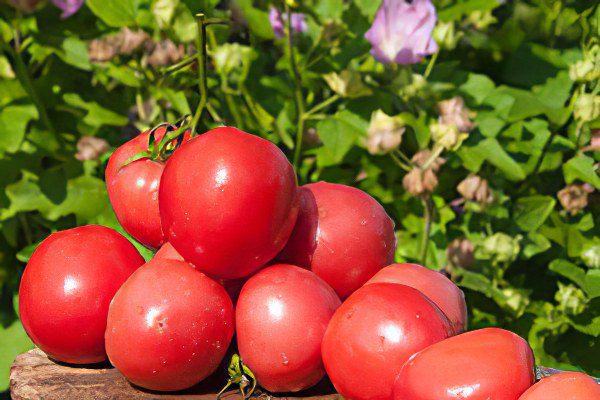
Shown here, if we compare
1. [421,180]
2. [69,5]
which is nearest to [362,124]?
[421,180]

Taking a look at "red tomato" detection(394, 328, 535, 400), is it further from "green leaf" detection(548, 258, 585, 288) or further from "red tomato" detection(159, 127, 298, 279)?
"green leaf" detection(548, 258, 585, 288)

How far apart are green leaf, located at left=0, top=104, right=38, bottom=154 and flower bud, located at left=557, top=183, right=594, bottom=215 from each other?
1.31 m

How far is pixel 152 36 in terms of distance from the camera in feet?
6.45

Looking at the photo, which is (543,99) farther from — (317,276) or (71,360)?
(71,360)

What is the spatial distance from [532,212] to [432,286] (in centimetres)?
102

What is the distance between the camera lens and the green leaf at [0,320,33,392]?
199 centimetres

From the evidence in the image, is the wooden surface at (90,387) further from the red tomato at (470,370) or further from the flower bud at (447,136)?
the flower bud at (447,136)

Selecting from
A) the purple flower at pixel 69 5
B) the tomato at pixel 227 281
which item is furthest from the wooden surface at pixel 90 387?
the purple flower at pixel 69 5

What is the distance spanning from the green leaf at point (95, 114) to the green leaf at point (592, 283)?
1208mm

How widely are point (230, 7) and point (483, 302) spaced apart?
98cm

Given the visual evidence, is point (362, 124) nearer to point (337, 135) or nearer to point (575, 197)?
point (337, 135)

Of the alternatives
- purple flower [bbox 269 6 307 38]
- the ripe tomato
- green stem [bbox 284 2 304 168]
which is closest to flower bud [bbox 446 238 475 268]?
green stem [bbox 284 2 304 168]

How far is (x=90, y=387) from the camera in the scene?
3.43 ft

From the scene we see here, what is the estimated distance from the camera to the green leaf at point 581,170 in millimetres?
1896
